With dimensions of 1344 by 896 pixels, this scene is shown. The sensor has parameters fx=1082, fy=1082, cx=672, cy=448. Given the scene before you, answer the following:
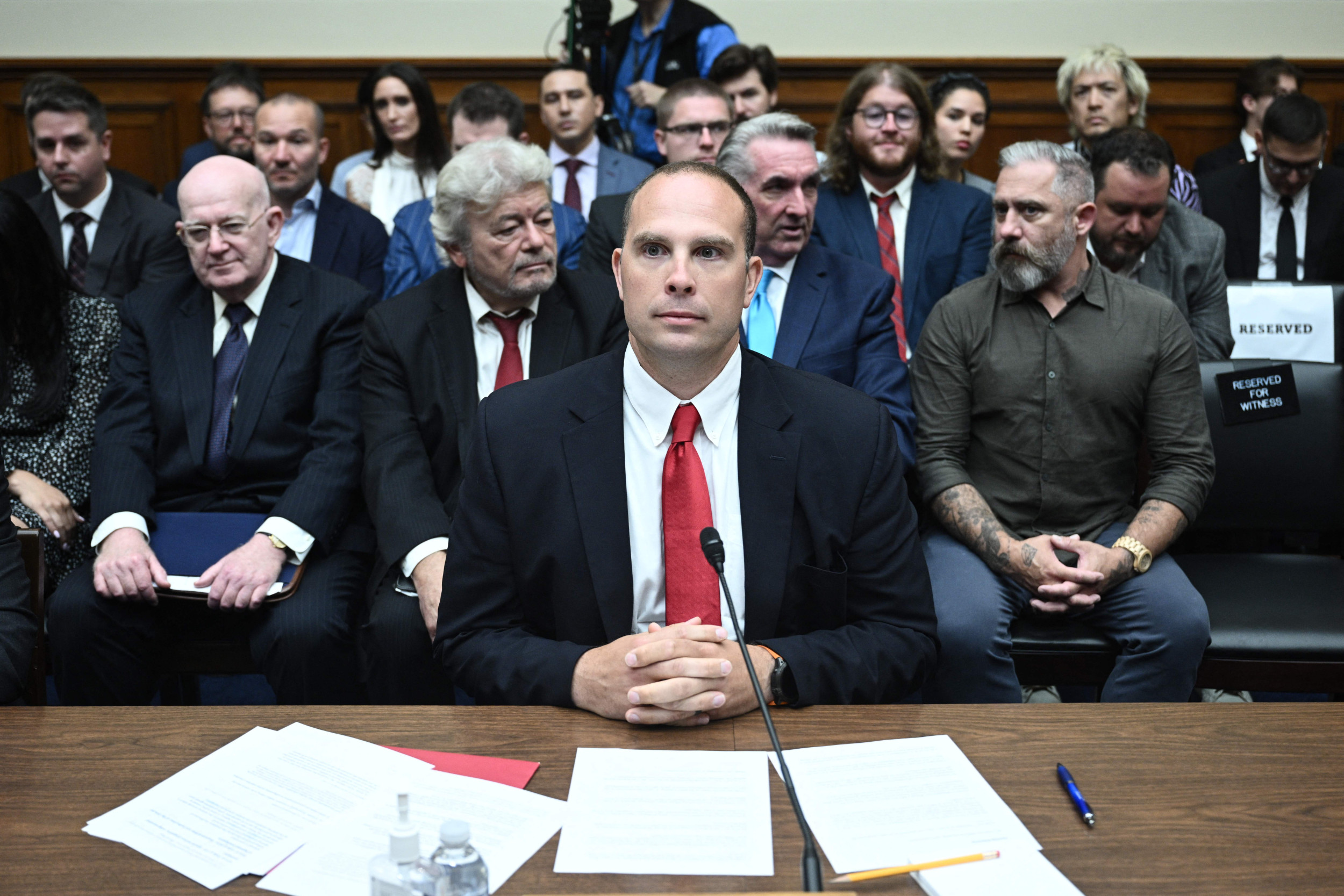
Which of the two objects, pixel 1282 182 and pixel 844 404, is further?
pixel 1282 182

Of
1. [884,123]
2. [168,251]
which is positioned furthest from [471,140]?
[884,123]

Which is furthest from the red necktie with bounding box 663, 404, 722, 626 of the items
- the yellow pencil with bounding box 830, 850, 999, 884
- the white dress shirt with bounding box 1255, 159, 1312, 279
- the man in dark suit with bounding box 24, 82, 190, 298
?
the white dress shirt with bounding box 1255, 159, 1312, 279

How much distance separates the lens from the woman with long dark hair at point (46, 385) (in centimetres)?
255

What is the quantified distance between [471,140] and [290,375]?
5.66 feet

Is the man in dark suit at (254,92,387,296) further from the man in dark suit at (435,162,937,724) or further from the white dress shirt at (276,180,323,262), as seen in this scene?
the man in dark suit at (435,162,937,724)

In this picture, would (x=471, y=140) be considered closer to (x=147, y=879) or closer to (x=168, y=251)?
(x=168, y=251)

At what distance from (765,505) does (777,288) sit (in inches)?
51.7

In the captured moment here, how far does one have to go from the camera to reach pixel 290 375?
8.69 ft

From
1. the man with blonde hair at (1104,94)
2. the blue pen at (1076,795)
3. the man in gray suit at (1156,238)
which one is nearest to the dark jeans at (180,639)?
the blue pen at (1076,795)

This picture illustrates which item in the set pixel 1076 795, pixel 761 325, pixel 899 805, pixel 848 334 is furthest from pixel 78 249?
pixel 1076 795

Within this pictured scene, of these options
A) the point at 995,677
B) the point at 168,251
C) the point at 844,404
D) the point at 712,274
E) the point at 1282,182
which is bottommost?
the point at 995,677

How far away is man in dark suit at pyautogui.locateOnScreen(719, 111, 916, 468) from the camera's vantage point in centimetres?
265

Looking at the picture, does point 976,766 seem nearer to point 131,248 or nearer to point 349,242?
point 349,242

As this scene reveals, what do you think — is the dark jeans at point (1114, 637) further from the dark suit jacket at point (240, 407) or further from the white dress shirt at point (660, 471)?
the dark suit jacket at point (240, 407)
